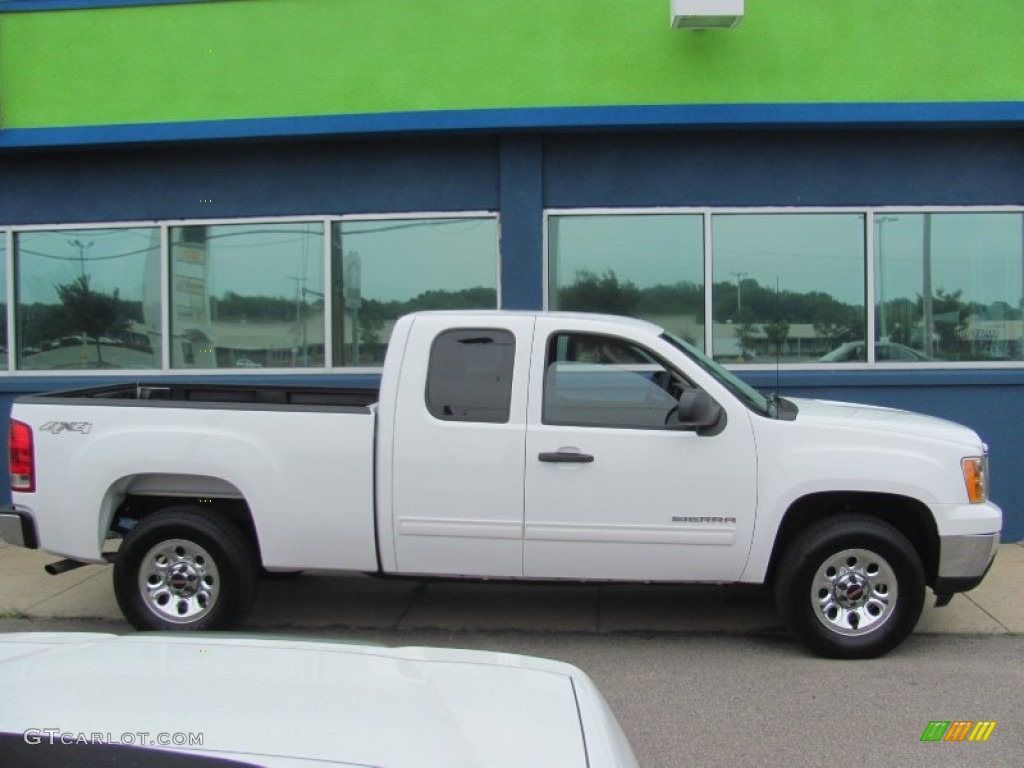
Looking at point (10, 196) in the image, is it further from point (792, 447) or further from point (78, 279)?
point (792, 447)

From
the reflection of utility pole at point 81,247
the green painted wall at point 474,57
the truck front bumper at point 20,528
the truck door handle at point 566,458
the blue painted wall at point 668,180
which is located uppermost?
the green painted wall at point 474,57

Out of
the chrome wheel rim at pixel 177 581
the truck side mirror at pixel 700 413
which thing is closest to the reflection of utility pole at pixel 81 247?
the chrome wheel rim at pixel 177 581

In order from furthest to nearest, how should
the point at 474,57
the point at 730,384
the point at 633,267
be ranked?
the point at 633,267
the point at 474,57
the point at 730,384

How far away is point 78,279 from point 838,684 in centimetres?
829

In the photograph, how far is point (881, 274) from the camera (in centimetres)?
922

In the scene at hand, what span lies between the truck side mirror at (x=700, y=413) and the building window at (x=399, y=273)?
4.23 meters

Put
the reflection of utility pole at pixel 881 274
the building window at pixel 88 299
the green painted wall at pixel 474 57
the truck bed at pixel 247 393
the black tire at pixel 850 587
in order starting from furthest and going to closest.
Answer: the building window at pixel 88 299 → the reflection of utility pole at pixel 881 274 → the green painted wall at pixel 474 57 → the truck bed at pixel 247 393 → the black tire at pixel 850 587

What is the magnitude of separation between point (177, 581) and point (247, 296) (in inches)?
176

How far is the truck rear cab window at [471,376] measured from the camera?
5523 mm

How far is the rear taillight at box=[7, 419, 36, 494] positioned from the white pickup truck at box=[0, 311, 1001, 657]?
0.04 feet

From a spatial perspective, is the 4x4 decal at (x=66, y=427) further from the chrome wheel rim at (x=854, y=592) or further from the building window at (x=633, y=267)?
the building window at (x=633, y=267)

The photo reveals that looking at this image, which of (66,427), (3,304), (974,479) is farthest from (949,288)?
(3,304)

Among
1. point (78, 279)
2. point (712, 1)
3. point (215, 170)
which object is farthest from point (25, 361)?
point (712, 1)

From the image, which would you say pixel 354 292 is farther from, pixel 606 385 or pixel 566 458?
pixel 566 458
